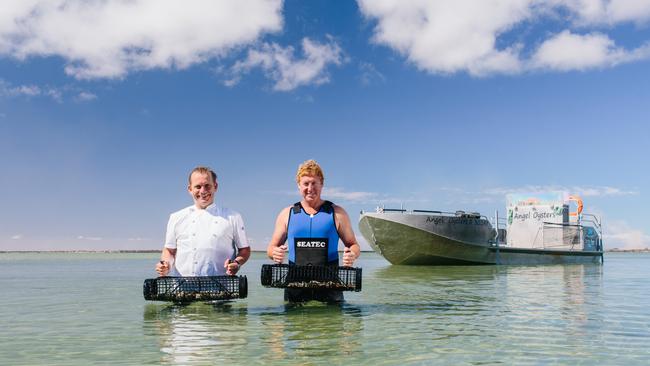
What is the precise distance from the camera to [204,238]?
6.97m

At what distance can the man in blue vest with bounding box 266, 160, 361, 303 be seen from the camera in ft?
23.1

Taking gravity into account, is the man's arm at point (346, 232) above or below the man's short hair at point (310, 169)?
below

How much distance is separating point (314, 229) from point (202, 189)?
1.39 metres

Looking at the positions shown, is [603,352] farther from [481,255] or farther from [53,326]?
[481,255]

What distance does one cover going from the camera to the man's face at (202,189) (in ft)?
22.8

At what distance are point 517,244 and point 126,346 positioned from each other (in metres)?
34.4

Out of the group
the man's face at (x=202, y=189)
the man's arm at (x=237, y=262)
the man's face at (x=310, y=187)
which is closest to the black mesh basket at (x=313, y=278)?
the man's arm at (x=237, y=262)

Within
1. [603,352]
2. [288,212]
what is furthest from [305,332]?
[603,352]

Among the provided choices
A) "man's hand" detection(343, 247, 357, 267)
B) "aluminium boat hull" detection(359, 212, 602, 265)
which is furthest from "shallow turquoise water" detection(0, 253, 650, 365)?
"aluminium boat hull" detection(359, 212, 602, 265)

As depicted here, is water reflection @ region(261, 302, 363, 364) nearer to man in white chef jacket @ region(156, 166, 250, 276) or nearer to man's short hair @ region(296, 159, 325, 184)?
man in white chef jacket @ region(156, 166, 250, 276)

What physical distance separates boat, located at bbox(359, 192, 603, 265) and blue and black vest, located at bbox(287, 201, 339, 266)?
75.8ft

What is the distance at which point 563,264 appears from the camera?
1375 inches

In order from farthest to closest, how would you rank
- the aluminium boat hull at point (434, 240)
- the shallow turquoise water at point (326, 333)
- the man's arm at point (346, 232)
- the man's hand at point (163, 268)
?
the aluminium boat hull at point (434, 240) < the man's arm at point (346, 232) < the man's hand at point (163, 268) < the shallow turquoise water at point (326, 333)

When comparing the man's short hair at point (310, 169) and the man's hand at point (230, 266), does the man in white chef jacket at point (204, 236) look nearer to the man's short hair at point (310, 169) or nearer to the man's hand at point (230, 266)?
the man's hand at point (230, 266)
